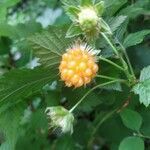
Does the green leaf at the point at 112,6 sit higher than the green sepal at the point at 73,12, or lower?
lower

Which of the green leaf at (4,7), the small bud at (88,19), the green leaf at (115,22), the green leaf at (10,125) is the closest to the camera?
the small bud at (88,19)

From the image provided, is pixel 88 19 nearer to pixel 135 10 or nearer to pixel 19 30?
pixel 135 10

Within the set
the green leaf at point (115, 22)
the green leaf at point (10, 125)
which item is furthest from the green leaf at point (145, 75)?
the green leaf at point (10, 125)

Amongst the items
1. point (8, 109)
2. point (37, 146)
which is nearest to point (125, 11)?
point (8, 109)

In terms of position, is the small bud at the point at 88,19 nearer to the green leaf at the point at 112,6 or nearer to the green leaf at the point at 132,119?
the green leaf at the point at 112,6

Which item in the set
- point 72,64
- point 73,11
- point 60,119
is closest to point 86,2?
point 73,11

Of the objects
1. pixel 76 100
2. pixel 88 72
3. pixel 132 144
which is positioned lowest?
pixel 132 144

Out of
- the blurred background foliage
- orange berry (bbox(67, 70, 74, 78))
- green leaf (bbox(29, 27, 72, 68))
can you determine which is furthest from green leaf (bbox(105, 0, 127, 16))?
orange berry (bbox(67, 70, 74, 78))
